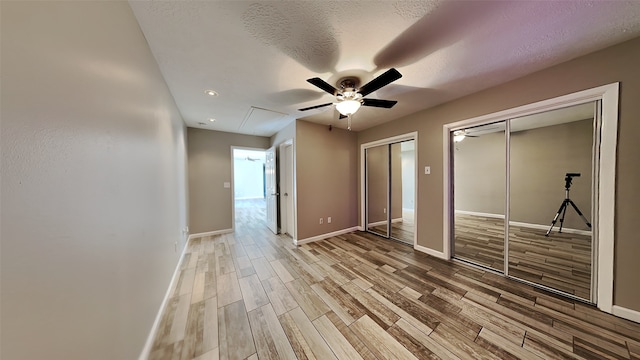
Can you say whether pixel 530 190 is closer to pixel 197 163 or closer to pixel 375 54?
pixel 375 54

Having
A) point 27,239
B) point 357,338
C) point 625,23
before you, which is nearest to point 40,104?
point 27,239

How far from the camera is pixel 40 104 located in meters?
0.62

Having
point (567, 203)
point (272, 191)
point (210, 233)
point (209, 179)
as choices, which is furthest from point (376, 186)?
point (210, 233)

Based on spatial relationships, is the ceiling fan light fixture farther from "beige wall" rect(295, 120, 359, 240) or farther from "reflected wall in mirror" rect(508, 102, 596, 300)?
"reflected wall in mirror" rect(508, 102, 596, 300)

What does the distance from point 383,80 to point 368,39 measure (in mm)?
345

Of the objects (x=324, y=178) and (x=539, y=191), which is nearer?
(x=539, y=191)

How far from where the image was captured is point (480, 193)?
3.66 metres

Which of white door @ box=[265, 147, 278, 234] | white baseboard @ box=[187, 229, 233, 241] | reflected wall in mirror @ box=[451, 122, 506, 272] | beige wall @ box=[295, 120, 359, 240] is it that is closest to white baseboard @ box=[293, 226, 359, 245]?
beige wall @ box=[295, 120, 359, 240]

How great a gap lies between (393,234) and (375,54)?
3.46 metres

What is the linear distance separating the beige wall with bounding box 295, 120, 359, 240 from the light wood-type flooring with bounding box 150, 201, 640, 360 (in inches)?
44.0

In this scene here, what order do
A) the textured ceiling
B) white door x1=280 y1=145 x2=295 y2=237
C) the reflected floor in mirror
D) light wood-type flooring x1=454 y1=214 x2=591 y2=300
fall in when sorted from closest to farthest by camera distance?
1. the textured ceiling
2. light wood-type flooring x1=454 y1=214 x2=591 y2=300
3. the reflected floor in mirror
4. white door x1=280 y1=145 x2=295 y2=237

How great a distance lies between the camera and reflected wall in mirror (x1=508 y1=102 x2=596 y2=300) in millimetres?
2045

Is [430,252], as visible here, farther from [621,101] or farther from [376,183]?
[621,101]

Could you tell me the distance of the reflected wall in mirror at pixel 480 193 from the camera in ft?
9.20
